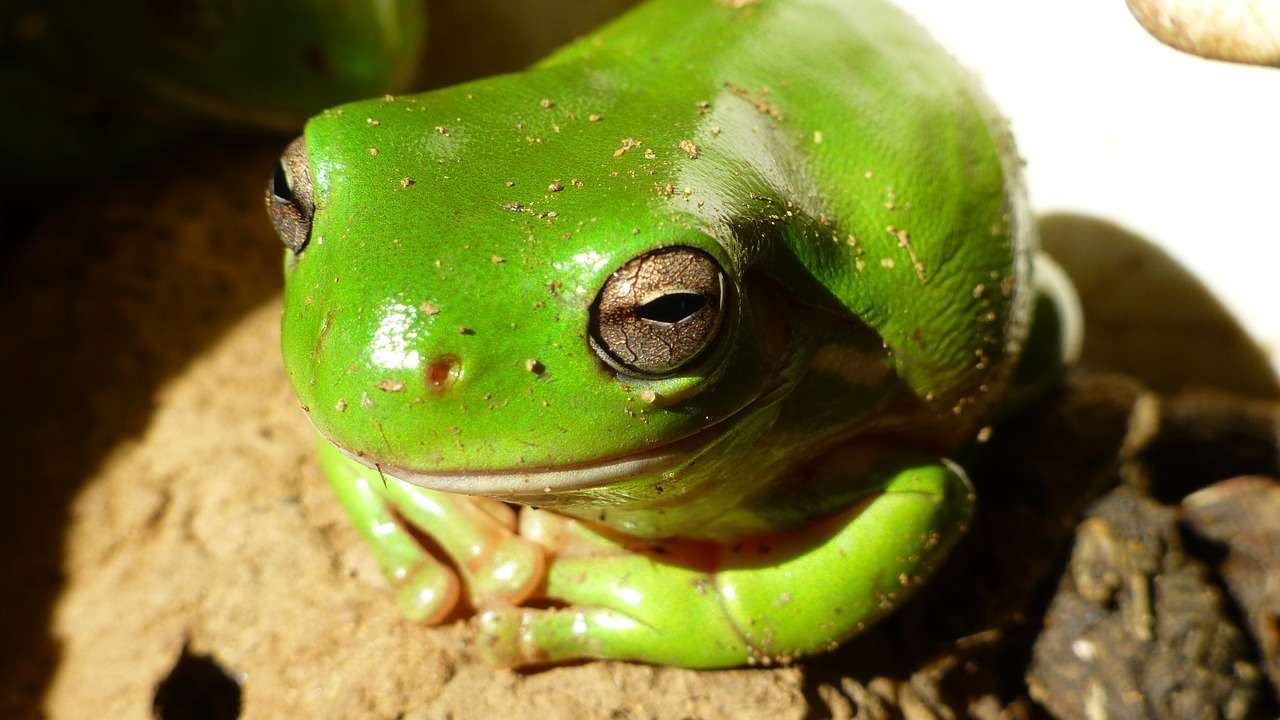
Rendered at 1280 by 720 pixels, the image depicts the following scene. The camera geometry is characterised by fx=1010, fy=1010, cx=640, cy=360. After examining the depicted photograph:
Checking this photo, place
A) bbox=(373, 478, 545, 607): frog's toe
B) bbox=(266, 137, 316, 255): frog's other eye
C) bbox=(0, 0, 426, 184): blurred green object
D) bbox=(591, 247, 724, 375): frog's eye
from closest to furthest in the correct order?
bbox=(591, 247, 724, 375): frog's eye
bbox=(266, 137, 316, 255): frog's other eye
bbox=(373, 478, 545, 607): frog's toe
bbox=(0, 0, 426, 184): blurred green object

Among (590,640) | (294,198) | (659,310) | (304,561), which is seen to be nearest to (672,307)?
(659,310)

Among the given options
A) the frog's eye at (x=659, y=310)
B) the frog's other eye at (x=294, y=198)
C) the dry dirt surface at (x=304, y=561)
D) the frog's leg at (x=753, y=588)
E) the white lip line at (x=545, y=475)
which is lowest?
the dry dirt surface at (x=304, y=561)

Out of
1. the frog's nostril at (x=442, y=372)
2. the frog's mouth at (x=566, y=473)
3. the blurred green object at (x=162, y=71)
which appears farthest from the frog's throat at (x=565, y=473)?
Answer: the blurred green object at (x=162, y=71)

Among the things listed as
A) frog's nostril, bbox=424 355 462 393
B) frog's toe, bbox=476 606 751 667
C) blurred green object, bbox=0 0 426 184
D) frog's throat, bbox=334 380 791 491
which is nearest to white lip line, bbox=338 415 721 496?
frog's throat, bbox=334 380 791 491

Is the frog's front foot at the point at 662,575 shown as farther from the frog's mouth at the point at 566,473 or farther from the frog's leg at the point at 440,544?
the frog's mouth at the point at 566,473

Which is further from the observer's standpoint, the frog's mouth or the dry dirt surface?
the dry dirt surface

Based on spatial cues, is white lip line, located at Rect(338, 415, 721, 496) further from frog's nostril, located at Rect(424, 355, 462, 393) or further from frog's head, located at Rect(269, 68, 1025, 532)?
frog's nostril, located at Rect(424, 355, 462, 393)

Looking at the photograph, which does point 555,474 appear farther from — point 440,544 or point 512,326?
point 440,544
